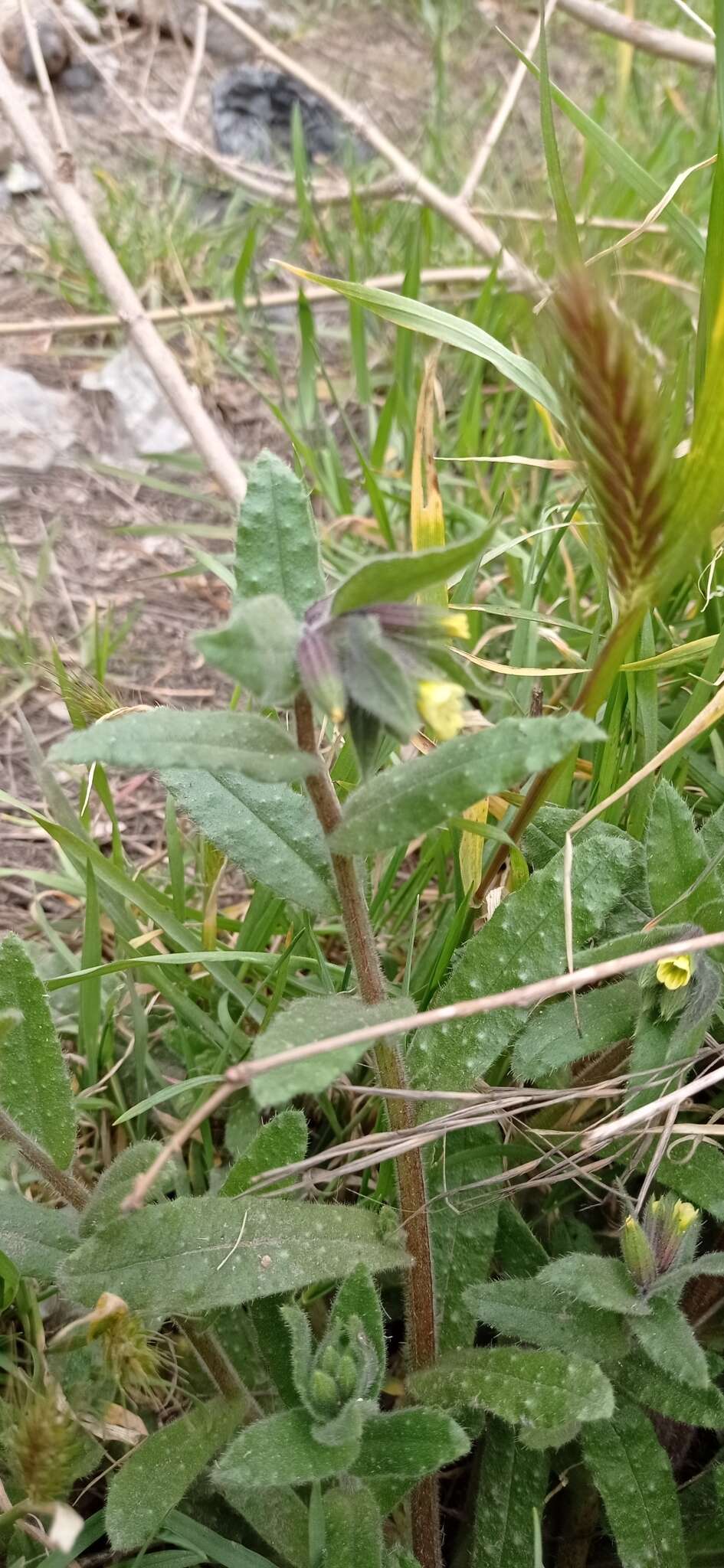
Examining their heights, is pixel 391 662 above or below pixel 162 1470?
above

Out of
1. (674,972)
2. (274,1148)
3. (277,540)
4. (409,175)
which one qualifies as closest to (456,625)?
(277,540)

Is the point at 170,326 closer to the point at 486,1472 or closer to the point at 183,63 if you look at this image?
the point at 183,63

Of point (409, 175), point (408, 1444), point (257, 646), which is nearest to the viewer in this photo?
point (257, 646)

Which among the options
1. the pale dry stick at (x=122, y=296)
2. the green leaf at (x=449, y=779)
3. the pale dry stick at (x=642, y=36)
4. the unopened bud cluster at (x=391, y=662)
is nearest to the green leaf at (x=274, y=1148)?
the green leaf at (x=449, y=779)

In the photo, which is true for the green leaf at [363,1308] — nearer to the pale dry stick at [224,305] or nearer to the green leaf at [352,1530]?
the green leaf at [352,1530]

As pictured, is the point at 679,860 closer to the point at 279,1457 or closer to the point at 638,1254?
the point at 638,1254
